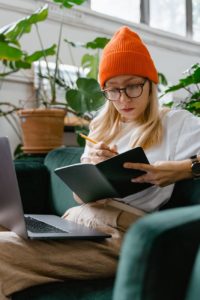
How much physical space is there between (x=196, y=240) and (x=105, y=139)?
0.87m

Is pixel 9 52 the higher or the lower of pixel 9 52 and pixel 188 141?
the higher

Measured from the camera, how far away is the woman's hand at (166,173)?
Result: 110 centimetres

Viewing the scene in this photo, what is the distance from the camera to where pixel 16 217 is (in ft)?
3.37

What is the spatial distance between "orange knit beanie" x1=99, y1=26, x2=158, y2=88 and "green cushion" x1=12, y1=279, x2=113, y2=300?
61 centimetres

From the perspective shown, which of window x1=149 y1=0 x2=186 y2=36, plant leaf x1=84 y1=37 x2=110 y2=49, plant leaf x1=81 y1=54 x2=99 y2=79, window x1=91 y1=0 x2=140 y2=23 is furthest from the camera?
window x1=149 y1=0 x2=186 y2=36

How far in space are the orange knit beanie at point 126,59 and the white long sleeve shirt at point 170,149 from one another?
0.55 feet

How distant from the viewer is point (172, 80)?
3.46 m

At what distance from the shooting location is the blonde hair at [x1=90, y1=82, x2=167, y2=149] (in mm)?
1253

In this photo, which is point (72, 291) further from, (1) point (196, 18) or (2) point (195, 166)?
(1) point (196, 18)

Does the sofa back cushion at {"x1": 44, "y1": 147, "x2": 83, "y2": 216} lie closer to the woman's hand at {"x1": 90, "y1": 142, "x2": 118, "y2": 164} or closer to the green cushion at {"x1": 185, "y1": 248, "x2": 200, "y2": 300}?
the woman's hand at {"x1": 90, "y1": 142, "x2": 118, "y2": 164}

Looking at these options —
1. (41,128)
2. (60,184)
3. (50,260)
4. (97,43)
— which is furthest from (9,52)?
(50,260)

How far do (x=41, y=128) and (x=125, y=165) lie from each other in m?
1.22

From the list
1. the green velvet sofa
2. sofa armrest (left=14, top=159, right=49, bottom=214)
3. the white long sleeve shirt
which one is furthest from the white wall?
the green velvet sofa

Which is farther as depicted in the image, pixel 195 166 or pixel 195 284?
pixel 195 166
